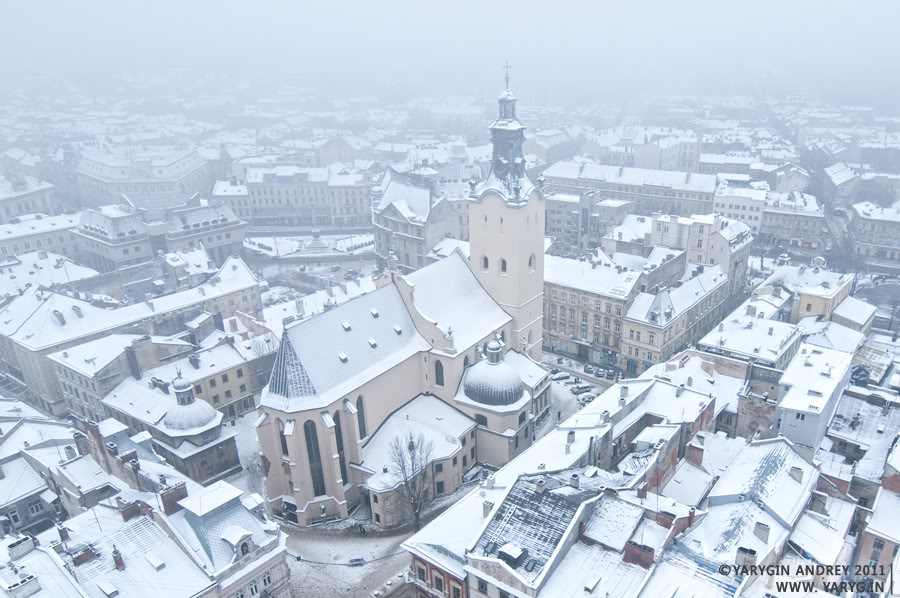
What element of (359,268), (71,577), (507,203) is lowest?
(359,268)

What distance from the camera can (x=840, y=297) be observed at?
83000mm

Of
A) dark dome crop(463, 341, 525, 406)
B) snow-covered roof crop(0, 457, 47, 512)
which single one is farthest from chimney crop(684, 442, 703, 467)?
snow-covered roof crop(0, 457, 47, 512)

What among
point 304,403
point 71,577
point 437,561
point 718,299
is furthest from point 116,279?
point 718,299

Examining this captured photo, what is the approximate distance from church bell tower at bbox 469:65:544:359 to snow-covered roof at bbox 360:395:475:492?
13.2 metres

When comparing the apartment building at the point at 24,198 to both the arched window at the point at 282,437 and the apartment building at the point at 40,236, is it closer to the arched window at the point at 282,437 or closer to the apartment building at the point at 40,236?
the apartment building at the point at 40,236

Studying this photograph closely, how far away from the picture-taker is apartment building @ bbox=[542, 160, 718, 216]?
138m

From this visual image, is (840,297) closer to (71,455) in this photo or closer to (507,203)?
(507,203)

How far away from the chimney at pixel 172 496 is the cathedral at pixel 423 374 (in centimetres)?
1241

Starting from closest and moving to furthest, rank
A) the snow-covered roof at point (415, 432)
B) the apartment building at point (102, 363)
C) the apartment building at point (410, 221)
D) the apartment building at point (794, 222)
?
the snow-covered roof at point (415, 432), the apartment building at point (102, 363), the apartment building at point (410, 221), the apartment building at point (794, 222)

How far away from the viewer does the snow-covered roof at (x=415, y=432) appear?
5803 cm

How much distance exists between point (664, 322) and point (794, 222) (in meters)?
66.1


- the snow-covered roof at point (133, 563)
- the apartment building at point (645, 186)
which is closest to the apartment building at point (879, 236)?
the apartment building at point (645, 186)

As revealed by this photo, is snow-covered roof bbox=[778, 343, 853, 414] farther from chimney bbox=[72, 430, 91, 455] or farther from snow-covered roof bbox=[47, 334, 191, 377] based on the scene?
snow-covered roof bbox=[47, 334, 191, 377]

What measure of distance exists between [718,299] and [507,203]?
4328 cm
